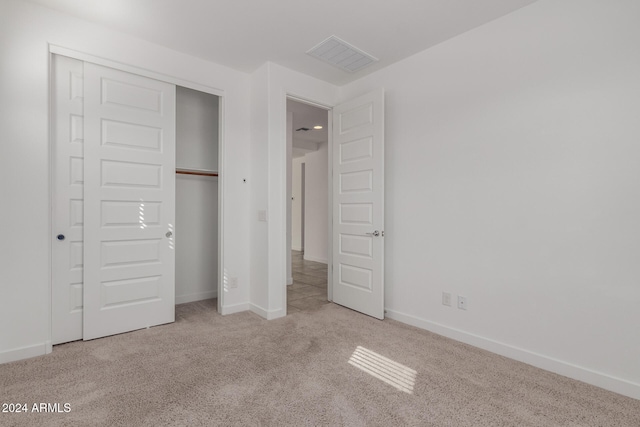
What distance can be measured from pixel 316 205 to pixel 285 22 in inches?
202

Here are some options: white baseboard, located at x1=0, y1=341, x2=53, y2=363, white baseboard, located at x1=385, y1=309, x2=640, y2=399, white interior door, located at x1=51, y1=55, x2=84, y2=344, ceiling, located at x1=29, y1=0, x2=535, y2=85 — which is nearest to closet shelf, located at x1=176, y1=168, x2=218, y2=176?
white interior door, located at x1=51, y1=55, x2=84, y2=344

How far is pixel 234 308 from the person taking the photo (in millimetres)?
3549

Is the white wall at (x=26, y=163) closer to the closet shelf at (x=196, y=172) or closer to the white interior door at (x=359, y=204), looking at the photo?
the closet shelf at (x=196, y=172)

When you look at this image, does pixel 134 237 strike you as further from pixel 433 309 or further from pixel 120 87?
pixel 433 309

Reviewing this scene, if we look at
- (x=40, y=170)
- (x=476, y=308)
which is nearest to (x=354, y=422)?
(x=476, y=308)

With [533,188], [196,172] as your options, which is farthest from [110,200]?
[533,188]

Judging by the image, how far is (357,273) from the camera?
358 cm

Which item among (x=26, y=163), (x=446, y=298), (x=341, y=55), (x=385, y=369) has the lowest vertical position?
(x=385, y=369)

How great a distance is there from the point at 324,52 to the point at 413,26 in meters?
0.88

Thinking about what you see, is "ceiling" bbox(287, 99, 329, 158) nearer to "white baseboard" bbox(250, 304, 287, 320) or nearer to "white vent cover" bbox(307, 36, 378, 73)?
"white vent cover" bbox(307, 36, 378, 73)

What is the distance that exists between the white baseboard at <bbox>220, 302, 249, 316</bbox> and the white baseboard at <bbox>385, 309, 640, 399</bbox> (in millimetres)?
1867

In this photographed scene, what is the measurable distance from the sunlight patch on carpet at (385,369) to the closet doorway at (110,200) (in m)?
1.99

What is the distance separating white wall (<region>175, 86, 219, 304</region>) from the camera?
3.82 metres

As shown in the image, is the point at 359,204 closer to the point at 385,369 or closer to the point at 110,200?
the point at 385,369
